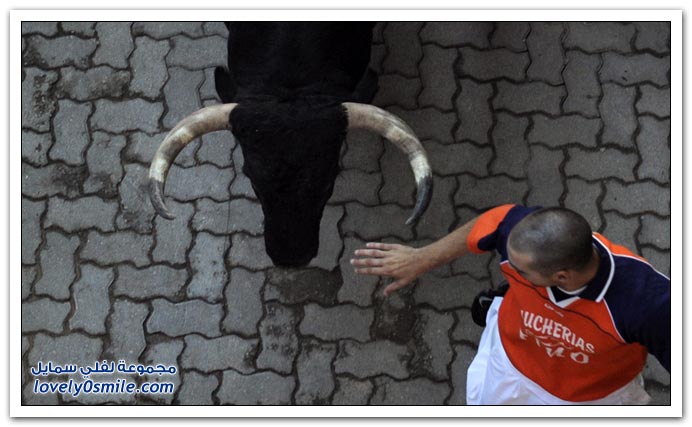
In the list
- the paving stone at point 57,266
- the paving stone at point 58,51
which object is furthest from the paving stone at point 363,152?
the paving stone at point 58,51

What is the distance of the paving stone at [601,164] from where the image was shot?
4.38 m

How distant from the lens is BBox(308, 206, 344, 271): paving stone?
4.25 metres

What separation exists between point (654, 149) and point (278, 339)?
272 cm

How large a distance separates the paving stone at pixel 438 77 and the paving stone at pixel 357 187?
646mm

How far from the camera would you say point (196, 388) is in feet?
13.4

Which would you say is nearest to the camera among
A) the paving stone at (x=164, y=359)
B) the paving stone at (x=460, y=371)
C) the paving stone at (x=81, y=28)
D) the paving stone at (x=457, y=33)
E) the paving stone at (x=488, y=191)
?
the paving stone at (x=460, y=371)

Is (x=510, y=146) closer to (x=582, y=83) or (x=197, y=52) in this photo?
(x=582, y=83)

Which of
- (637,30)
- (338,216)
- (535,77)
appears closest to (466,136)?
(535,77)

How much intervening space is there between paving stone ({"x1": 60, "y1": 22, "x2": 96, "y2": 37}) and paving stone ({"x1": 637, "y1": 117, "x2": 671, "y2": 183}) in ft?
12.5

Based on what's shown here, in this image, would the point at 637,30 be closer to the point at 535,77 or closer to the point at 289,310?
the point at 535,77

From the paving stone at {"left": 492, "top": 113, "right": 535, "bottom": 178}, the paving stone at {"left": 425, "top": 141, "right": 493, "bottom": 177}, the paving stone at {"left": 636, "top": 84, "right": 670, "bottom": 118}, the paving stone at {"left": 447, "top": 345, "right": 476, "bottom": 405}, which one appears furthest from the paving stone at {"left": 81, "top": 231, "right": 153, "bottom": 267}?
the paving stone at {"left": 636, "top": 84, "right": 670, "bottom": 118}

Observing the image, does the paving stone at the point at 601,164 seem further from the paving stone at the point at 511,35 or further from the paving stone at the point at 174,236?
the paving stone at the point at 174,236

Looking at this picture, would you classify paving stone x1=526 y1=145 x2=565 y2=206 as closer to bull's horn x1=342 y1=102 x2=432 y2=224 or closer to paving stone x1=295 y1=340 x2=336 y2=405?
bull's horn x1=342 y1=102 x2=432 y2=224

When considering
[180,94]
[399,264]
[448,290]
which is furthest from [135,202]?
[448,290]
